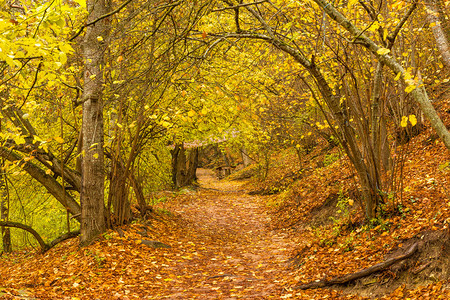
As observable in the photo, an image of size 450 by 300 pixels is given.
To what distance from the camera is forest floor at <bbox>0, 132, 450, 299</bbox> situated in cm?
380

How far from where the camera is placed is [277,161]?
18016 mm

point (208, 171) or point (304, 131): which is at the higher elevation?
point (304, 131)

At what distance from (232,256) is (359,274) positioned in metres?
3.09

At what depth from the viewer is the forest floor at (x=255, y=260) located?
3803mm

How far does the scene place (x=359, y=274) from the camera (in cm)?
404

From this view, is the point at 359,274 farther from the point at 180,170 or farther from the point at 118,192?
the point at 180,170

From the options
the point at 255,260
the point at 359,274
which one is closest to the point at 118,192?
the point at 255,260

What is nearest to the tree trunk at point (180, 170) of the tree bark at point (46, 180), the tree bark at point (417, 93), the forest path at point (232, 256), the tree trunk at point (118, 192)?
the forest path at point (232, 256)

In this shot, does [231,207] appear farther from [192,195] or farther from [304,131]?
[304,131]

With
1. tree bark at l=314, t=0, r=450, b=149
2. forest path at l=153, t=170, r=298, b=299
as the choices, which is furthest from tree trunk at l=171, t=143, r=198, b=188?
tree bark at l=314, t=0, r=450, b=149

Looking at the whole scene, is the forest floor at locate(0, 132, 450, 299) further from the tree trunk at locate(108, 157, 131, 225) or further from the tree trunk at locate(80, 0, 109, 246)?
the tree trunk at locate(80, 0, 109, 246)

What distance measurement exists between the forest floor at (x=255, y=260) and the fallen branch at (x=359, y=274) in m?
0.06

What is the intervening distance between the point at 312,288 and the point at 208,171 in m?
29.2

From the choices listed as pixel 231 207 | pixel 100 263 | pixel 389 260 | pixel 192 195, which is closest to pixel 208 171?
pixel 192 195
